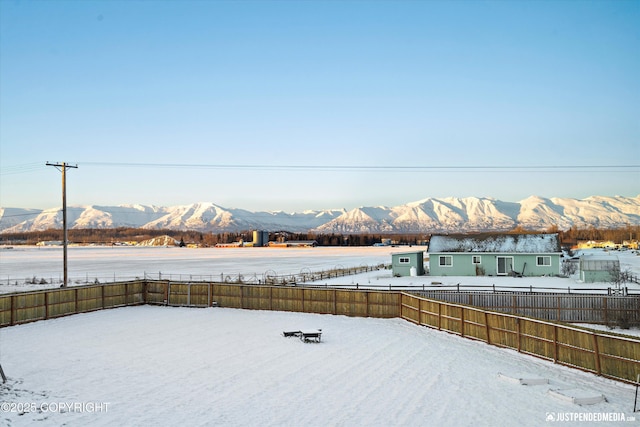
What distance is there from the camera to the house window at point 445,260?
158 feet

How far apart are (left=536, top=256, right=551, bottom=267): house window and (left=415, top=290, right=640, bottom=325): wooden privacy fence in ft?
67.9

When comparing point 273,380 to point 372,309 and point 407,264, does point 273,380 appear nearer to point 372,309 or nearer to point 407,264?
point 372,309

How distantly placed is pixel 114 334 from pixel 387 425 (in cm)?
1423

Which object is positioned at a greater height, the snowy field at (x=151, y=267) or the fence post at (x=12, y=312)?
the fence post at (x=12, y=312)

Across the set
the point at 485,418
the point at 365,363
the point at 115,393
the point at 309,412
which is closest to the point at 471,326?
the point at 365,363

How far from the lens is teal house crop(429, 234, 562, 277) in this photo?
4609cm

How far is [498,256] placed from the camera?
46.8 m

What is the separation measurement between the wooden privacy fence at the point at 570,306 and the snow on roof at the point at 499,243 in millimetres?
20947

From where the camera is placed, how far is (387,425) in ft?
35.6

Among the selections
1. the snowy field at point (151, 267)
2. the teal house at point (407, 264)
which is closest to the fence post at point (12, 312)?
the snowy field at point (151, 267)

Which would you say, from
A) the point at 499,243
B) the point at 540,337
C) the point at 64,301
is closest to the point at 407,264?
the point at 499,243

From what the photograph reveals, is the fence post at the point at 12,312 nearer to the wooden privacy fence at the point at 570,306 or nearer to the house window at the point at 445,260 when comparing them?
the wooden privacy fence at the point at 570,306

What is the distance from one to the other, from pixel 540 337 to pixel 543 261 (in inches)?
1252

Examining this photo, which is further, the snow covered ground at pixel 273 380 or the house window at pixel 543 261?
the house window at pixel 543 261
